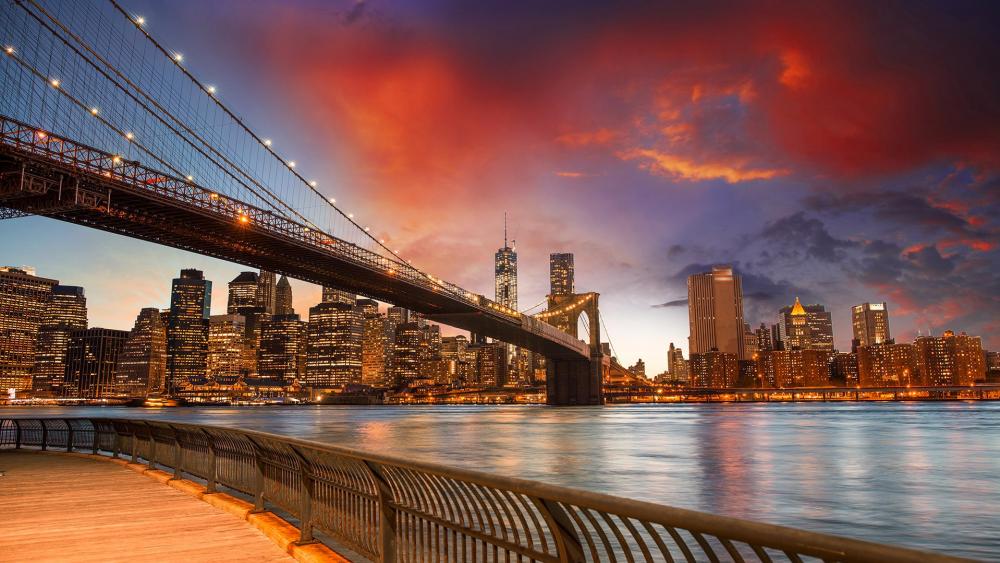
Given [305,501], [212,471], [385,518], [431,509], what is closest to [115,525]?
[212,471]

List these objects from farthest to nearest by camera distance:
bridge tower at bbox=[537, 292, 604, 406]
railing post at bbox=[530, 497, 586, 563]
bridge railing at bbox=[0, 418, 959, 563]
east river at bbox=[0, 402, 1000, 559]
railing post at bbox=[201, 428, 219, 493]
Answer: bridge tower at bbox=[537, 292, 604, 406] < east river at bbox=[0, 402, 1000, 559] < railing post at bbox=[201, 428, 219, 493] < railing post at bbox=[530, 497, 586, 563] < bridge railing at bbox=[0, 418, 959, 563]

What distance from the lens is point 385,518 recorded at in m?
5.11

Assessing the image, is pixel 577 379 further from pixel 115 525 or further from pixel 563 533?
pixel 563 533

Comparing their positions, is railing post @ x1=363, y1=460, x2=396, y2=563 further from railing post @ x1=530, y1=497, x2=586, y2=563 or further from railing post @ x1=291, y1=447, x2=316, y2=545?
railing post @ x1=530, y1=497, x2=586, y2=563

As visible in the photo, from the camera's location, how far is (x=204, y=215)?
4597cm

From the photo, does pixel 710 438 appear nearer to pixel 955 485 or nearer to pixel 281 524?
pixel 955 485

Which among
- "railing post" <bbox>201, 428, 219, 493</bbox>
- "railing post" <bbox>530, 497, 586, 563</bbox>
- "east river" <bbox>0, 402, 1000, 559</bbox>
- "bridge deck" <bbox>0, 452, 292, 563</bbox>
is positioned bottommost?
"east river" <bbox>0, 402, 1000, 559</bbox>

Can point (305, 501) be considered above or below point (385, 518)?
below

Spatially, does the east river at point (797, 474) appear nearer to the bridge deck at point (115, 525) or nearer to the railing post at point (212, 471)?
the railing post at point (212, 471)

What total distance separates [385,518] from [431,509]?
5.39 ft

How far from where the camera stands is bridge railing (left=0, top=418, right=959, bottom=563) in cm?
245

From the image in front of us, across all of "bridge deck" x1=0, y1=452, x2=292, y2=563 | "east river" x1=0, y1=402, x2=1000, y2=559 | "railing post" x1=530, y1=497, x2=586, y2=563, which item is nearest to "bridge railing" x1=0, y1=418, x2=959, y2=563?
"railing post" x1=530, y1=497, x2=586, y2=563

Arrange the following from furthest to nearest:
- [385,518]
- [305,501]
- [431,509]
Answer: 1. [431,509]
2. [305,501]
3. [385,518]

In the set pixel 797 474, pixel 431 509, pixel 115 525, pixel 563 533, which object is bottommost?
pixel 797 474
